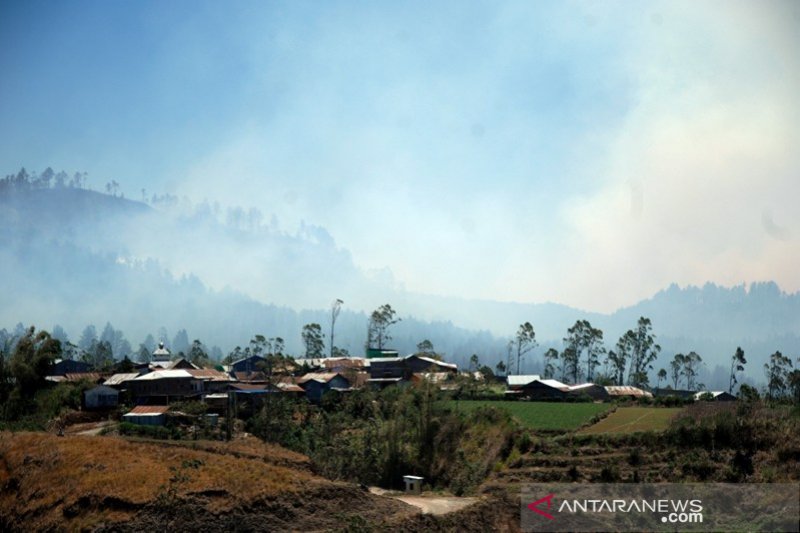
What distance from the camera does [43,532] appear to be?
73.6ft

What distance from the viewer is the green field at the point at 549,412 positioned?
42969 mm

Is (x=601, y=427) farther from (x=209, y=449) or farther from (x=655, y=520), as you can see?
(x=209, y=449)

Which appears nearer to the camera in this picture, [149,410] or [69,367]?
[149,410]

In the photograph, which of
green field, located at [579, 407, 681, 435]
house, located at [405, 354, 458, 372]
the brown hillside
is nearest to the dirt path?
the brown hillside

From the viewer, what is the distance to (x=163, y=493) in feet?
74.8

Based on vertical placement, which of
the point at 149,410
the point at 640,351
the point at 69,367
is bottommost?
the point at 149,410

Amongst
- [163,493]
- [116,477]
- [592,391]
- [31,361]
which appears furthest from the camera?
[592,391]

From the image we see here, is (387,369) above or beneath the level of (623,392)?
above

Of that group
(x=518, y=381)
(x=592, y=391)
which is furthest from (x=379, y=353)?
(x=592, y=391)

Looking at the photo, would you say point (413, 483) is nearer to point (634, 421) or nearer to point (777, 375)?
point (634, 421)

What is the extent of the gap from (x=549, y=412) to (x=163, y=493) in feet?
106

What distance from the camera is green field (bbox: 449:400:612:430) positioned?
43.0m

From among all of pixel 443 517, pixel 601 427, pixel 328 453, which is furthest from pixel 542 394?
pixel 443 517

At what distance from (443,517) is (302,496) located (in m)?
5.25
